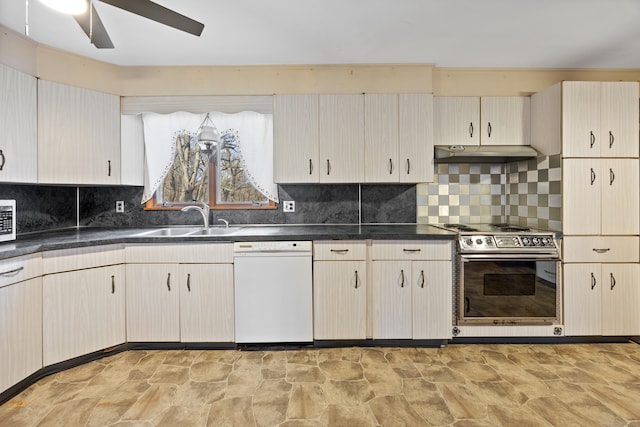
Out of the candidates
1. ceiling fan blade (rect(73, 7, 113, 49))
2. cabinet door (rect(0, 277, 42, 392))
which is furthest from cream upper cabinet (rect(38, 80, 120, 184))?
ceiling fan blade (rect(73, 7, 113, 49))

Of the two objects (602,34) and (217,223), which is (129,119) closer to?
(217,223)

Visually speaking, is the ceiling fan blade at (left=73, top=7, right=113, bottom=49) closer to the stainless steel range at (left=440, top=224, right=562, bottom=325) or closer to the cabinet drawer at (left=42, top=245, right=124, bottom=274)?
the cabinet drawer at (left=42, top=245, right=124, bottom=274)

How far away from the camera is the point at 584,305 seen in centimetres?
261

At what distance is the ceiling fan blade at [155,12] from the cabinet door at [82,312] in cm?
175

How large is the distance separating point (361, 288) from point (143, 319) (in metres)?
1.69

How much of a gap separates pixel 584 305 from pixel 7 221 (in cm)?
430

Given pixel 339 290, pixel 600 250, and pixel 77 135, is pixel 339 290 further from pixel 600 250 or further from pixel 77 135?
pixel 77 135

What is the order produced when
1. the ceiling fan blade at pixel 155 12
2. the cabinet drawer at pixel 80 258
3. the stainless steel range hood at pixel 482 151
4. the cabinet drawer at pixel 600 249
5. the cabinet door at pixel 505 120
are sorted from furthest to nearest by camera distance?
the cabinet door at pixel 505 120 → the stainless steel range hood at pixel 482 151 → the cabinet drawer at pixel 600 249 → the cabinet drawer at pixel 80 258 → the ceiling fan blade at pixel 155 12

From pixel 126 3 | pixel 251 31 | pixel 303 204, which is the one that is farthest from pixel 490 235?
pixel 126 3

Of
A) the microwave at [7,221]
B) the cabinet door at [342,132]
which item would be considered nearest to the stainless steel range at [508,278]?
the cabinet door at [342,132]

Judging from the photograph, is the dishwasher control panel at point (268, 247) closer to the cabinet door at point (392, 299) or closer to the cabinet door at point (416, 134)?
the cabinet door at point (392, 299)

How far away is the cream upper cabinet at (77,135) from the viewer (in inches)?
97.8

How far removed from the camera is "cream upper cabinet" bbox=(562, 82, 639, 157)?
257 centimetres

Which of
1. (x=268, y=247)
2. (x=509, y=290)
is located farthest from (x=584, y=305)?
(x=268, y=247)
